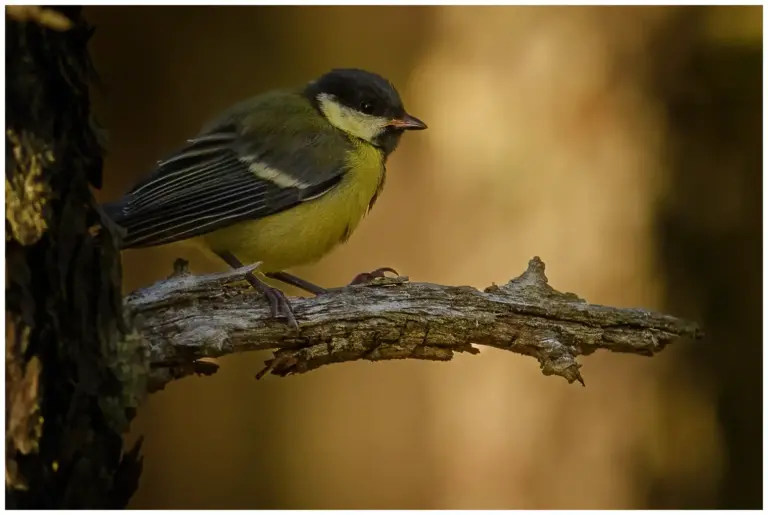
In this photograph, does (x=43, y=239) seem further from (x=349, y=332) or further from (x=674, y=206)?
(x=674, y=206)

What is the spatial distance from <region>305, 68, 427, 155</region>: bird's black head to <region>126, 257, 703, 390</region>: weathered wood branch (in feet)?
0.78

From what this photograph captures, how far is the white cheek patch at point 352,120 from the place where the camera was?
1.11 meters

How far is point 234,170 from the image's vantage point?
1.05m

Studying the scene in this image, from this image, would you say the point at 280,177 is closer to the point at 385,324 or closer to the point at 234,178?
the point at 234,178

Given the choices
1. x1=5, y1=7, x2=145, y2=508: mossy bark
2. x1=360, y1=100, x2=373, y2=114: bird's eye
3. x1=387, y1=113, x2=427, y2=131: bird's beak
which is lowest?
x1=5, y1=7, x2=145, y2=508: mossy bark

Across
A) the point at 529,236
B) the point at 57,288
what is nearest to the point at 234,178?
the point at 57,288

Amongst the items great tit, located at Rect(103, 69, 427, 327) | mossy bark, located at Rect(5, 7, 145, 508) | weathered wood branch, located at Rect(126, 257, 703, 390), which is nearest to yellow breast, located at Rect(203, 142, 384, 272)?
great tit, located at Rect(103, 69, 427, 327)

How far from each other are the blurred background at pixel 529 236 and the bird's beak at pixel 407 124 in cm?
13

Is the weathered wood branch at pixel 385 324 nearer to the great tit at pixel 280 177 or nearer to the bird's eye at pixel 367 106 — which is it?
the great tit at pixel 280 177

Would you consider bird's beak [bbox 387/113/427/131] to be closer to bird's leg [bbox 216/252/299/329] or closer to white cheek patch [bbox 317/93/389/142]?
white cheek patch [bbox 317/93/389/142]

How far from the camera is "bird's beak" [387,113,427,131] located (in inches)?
42.8

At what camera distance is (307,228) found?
105 centimetres

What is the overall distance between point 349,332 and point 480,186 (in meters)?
0.54

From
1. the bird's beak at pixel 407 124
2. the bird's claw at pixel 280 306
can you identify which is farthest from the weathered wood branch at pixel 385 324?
the bird's beak at pixel 407 124
